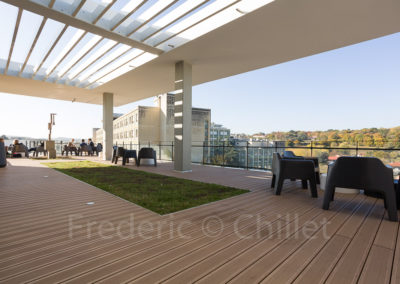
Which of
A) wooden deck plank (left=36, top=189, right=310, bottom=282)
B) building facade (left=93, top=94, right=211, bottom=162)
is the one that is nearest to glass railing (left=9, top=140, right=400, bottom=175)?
wooden deck plank (left=36, top=189, right=310, bottom=282)

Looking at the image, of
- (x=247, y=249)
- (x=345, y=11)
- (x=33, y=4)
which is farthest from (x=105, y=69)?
(x=247, y=249)

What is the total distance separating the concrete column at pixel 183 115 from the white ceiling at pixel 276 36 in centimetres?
34

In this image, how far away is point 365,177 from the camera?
2.33 m

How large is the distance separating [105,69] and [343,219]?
732cm

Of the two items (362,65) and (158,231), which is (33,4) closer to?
(158,231)

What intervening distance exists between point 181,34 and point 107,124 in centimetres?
650

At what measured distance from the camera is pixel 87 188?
3.73m

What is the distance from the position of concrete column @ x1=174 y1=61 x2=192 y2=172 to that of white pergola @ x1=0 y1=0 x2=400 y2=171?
27 mm

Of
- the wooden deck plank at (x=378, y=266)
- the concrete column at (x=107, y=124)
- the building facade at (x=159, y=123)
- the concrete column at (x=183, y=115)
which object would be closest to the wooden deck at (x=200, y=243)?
the wooden deck plank at (x=378, y=266)

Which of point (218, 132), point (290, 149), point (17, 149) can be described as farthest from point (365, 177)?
point (218, 132)

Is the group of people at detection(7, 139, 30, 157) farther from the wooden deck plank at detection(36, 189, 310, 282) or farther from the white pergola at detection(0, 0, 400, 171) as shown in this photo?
the wooden deck plank at detection(36, 189, 310, 282)

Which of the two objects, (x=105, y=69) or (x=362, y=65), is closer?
(x=105, y=69)

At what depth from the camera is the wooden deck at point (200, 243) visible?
132 cm

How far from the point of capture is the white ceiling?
3.59 metres
